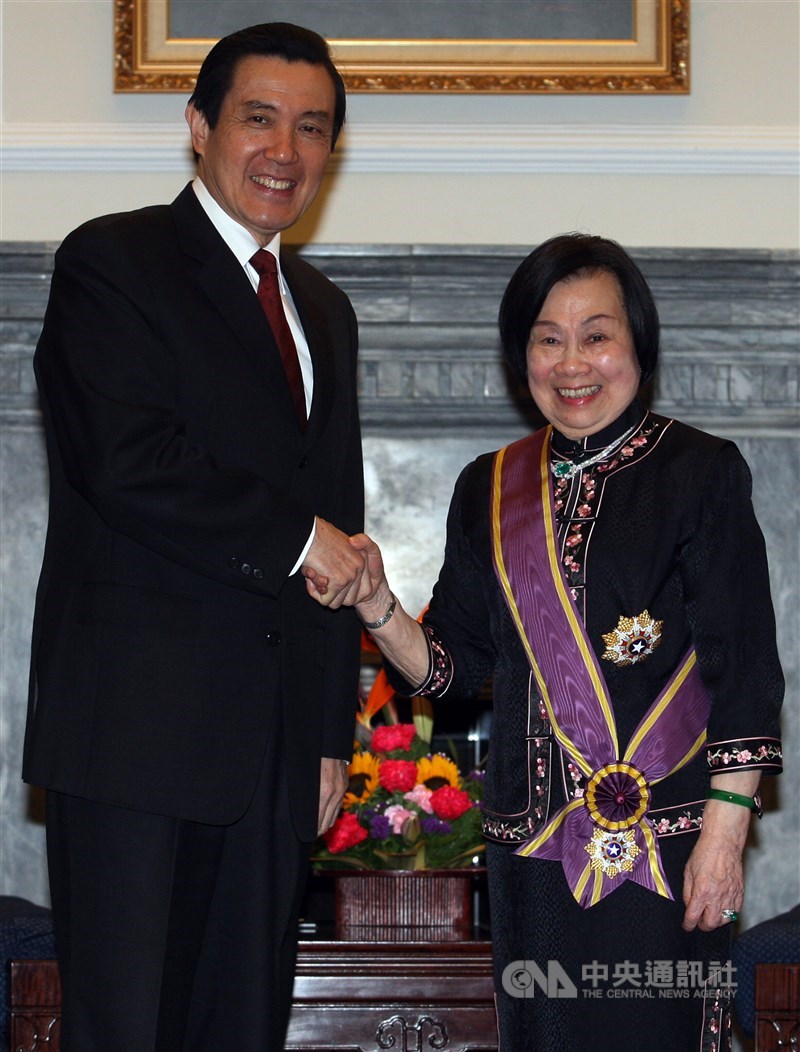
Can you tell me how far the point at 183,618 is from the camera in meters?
1.79

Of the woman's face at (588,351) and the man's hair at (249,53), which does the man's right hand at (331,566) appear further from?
the man's hair at (249,53)

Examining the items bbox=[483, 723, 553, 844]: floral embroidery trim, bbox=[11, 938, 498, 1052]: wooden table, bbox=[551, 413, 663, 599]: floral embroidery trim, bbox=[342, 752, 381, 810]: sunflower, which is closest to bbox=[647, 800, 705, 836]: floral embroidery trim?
bbox=[483, 723, 553, 844]: floral embroidery trim

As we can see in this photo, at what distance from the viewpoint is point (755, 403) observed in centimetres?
327

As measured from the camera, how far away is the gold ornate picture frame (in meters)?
3.22

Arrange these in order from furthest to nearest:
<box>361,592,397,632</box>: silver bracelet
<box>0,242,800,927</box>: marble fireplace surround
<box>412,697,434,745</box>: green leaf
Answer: <box>0,242,800,927</box>: marble fireplace surround, <box>412,697,434,745</box>: green leaf, <box>361,592,397,632</box>: silver bracelet

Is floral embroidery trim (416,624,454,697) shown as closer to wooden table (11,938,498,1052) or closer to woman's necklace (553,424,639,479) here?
woman's necklace (553,424,639,479)

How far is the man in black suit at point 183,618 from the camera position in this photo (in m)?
1.75

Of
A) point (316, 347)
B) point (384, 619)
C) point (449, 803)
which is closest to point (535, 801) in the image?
point (384, 619)

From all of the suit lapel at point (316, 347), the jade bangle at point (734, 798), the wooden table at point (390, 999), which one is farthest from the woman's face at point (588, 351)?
the wooden table at point (390, 999)

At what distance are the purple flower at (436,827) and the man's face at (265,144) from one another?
48.7 inches

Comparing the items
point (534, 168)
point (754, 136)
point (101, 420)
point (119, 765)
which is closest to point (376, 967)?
point (119, 765)

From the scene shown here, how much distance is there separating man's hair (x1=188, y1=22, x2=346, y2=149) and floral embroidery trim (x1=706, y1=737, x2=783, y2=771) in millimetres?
Result: 1094

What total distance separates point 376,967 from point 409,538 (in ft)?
3.50

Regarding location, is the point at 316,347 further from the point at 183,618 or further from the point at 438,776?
the point at 438,776
